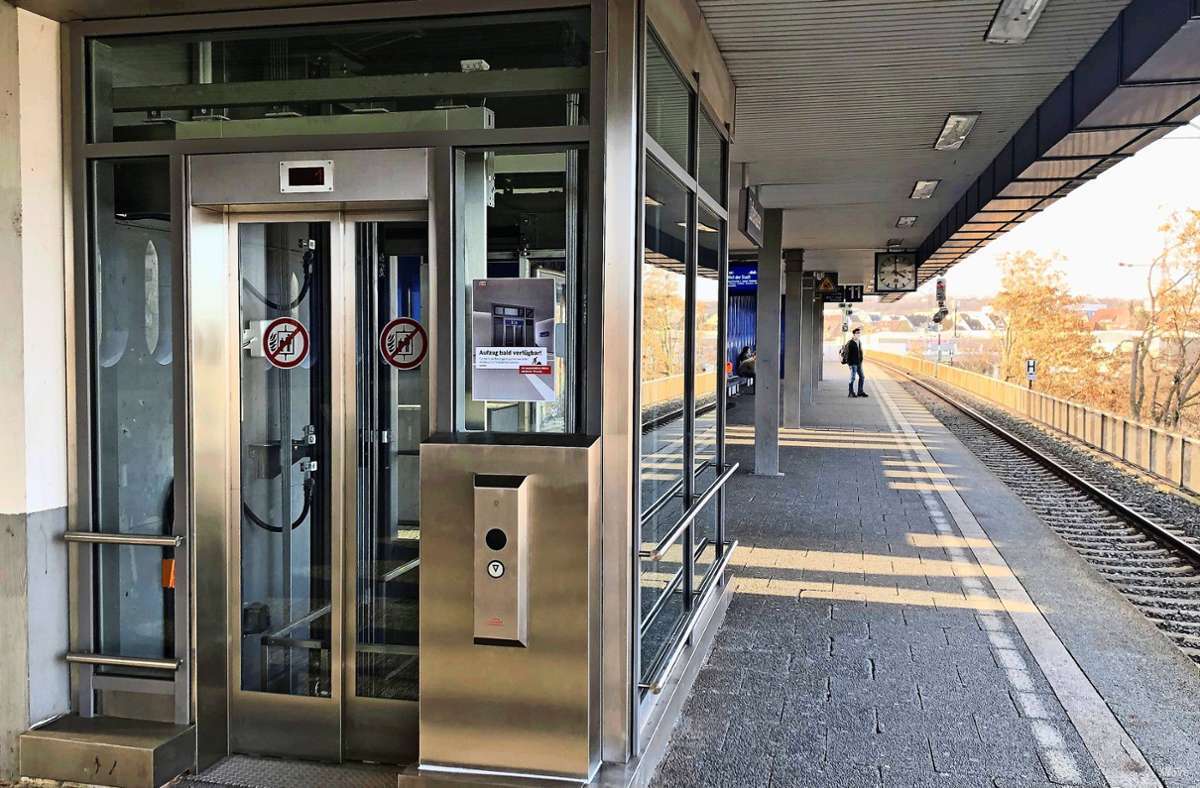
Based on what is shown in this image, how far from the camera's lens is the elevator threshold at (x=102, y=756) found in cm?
401

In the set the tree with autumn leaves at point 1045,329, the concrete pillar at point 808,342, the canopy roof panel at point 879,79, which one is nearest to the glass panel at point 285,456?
the canopy roof panel at point 879,79

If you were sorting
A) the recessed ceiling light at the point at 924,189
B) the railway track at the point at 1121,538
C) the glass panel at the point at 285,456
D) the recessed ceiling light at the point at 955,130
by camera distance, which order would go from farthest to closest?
the recessed ceiling light at the point at 924,189
the recessed ceiling light at the point at 955,130
the railway track at the point at 1121,538
the glass panel at the point at 285,456

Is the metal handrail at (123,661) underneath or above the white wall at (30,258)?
underneath

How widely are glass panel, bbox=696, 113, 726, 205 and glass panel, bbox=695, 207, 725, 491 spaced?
16 cm

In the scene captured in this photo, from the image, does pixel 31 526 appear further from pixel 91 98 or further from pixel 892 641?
pixel 892 641

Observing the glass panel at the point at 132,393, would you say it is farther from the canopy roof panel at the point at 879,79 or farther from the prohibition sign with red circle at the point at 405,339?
the canopy roof panel at the point at 879,79

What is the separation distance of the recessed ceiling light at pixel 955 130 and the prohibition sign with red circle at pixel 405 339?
5.32 metres

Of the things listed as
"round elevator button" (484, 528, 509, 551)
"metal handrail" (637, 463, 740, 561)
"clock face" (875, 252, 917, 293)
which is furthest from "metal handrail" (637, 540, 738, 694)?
"clock face" (875, 252, 917, 293)

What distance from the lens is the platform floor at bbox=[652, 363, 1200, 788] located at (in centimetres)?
429

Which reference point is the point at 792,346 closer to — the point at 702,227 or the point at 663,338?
the point at 702,227

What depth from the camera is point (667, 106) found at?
15.2ft

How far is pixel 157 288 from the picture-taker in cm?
443

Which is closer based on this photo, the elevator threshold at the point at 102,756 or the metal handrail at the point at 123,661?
the elevator threshold at the point at 102,756

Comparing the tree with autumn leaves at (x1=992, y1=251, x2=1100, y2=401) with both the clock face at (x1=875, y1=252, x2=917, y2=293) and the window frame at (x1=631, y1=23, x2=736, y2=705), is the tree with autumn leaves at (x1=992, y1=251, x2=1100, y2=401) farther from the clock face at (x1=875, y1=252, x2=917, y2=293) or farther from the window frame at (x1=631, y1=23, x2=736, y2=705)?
the window frame at (x1=631, y1=23, x2=736, y2=705)
